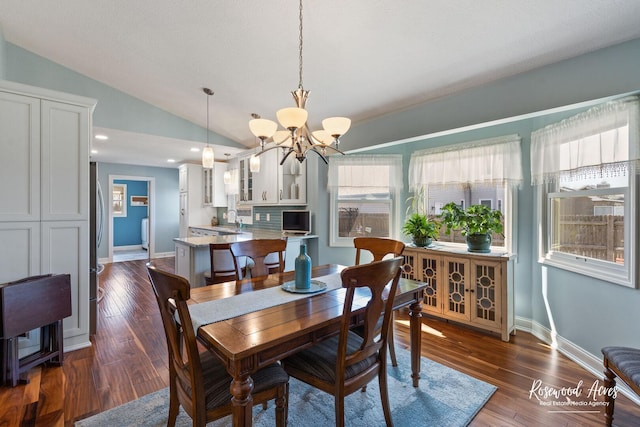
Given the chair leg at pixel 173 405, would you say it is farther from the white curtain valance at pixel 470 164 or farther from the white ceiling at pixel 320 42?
the white curtain valance at pixel 470 164

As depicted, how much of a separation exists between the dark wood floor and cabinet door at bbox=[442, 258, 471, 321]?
0.18m

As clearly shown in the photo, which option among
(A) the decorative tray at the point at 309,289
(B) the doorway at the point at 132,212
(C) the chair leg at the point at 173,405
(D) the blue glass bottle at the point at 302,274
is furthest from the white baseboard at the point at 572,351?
(B) the doorway at the point at 132,212

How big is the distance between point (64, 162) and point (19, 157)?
0.91ft

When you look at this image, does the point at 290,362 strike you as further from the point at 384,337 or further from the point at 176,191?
the point at 176,191

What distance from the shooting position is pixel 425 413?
6.15 feet

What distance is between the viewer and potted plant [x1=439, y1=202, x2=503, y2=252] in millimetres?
3098

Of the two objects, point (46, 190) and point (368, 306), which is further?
point (46, 190)

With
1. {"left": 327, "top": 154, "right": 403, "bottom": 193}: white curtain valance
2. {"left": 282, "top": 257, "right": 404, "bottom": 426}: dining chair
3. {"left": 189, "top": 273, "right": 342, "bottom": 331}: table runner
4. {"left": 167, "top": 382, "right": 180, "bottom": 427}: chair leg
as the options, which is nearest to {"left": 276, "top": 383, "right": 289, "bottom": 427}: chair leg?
{"left": 282, "top": 257, "right": 404, "bottom": 426}: dining chair

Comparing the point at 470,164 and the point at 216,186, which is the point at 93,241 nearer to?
the point at 216,186

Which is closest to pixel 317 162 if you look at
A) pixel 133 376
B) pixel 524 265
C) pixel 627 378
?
pixel 524 265

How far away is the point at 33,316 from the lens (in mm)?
2197

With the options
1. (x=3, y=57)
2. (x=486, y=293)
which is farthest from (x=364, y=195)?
(x=3, y=57)

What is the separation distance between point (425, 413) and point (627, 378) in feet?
3.58

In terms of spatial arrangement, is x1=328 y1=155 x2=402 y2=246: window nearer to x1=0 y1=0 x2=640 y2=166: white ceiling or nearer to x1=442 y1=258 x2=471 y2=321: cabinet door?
x1=0 y1=0 x2=640 y2=166: white ceiling
